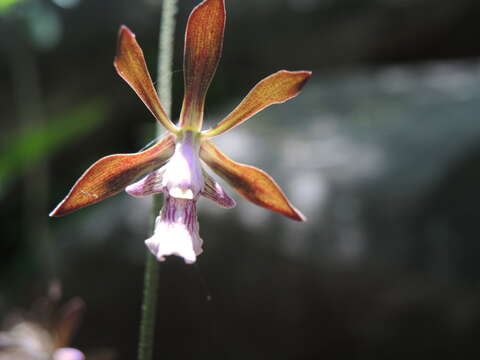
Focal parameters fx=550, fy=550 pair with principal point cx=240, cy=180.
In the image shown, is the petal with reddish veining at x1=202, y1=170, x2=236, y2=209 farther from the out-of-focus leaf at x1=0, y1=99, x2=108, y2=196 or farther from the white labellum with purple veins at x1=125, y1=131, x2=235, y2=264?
the out-of-focus leaf at x1=0, y1=99, x2=108, y2=196

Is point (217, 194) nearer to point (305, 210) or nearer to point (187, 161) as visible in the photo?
point (187, 161)

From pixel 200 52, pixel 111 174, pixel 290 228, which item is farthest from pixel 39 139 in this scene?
pixel 200 52

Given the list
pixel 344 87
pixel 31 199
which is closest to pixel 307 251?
pixel 344 87

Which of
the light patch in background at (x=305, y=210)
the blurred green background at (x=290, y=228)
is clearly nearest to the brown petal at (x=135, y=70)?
the blurred green background at (x=290, y=228)

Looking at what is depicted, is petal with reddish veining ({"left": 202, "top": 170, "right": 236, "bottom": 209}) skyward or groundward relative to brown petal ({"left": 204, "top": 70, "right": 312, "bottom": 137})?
groundward

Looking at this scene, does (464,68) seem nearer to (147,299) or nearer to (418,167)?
(418,167)

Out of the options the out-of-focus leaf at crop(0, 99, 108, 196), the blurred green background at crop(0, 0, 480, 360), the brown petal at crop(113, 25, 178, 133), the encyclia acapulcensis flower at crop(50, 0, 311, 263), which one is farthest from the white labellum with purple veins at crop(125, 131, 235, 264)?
the out-of-focus leaf at crop(0, 99, 108, 196)
